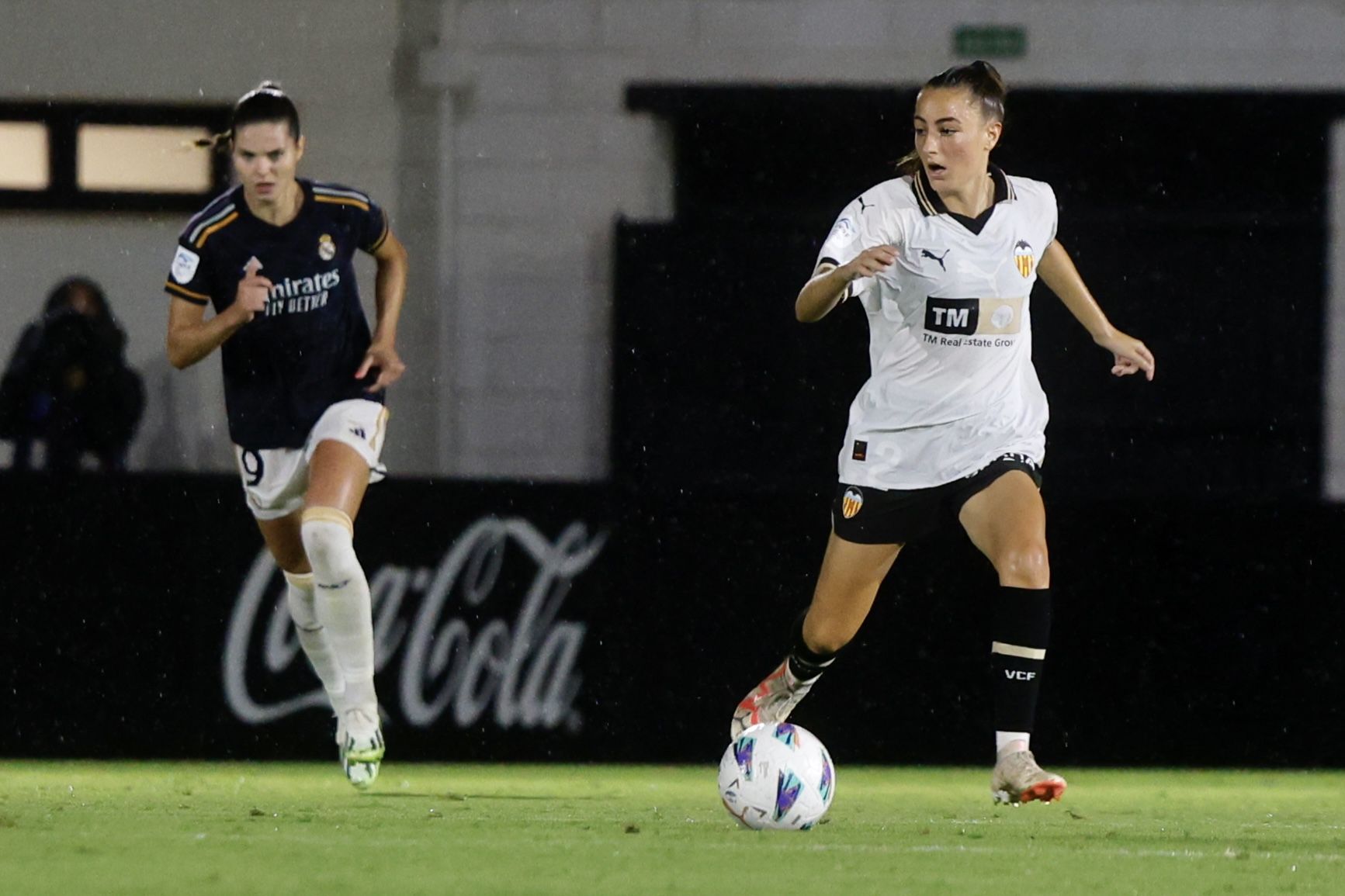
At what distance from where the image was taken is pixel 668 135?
379 inches

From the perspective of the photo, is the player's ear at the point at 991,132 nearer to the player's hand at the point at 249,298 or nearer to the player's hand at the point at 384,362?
the player's hand at the point at 384,362

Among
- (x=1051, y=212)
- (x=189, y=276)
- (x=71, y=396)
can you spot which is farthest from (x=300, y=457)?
(x=71, y=396)

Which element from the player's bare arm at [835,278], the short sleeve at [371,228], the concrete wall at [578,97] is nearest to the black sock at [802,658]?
the player's bare arm at [835,278]

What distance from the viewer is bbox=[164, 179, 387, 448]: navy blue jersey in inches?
237

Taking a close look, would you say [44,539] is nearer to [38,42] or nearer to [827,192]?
[38,42]

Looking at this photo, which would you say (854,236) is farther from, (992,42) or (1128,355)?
(992,42)

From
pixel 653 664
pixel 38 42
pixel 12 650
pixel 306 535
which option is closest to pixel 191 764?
pixel 12 650

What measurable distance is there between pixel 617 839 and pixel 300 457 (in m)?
1.68

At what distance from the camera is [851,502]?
5.56 metres

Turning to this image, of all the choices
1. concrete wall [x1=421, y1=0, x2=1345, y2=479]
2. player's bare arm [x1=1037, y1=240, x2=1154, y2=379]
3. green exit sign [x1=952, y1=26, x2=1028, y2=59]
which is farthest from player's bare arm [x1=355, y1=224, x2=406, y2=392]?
green exit sign [x1=952, y1=26, x2=1028, y2=59]

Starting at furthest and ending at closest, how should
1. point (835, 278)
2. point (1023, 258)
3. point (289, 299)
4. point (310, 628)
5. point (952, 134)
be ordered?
point (310, 628) < point (289, 299) < point (1023, 258) < point (952, 134) < point (835, 278)

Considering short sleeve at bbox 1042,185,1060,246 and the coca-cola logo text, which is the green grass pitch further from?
short sleeve at bbox 1042,185,1060,246

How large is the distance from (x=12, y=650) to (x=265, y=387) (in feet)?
6.71

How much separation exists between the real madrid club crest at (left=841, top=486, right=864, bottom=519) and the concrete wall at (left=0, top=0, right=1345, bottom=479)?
12.5 feet
